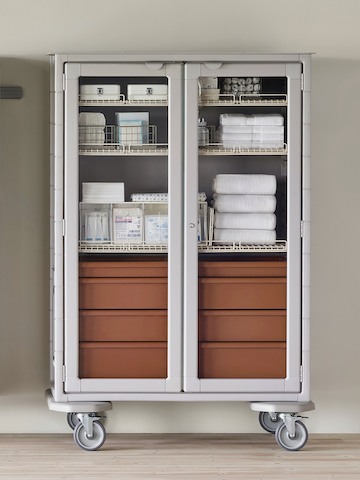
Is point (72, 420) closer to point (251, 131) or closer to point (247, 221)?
point (247, 221)

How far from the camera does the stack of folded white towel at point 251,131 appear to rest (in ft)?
13.2

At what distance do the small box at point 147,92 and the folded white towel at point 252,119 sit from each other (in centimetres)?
30

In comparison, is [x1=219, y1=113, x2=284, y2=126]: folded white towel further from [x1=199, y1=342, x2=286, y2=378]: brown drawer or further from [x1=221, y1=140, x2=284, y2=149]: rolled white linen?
[x1=199, y1=342, x2=286, y2=378]: brown drawer

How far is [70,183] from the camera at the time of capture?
156 inches

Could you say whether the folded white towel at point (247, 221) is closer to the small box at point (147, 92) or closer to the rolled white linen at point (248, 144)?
the rolled white linen at point (248, 144)

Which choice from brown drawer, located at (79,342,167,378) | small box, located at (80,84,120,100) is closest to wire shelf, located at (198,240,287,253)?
brown drawer, located at (79,342,167,378)

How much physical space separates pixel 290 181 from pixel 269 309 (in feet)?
2.02

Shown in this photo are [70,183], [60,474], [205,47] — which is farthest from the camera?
[205,47]

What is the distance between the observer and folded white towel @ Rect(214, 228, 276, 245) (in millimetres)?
4020

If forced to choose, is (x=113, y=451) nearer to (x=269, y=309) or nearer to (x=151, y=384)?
(x=151, y=384)

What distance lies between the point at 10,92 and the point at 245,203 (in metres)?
1.35

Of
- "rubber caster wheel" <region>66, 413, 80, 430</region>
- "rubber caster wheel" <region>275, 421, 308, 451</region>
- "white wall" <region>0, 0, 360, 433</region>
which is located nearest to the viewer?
"rubber caster wheel" <region>275, 421, 308, 451</region>

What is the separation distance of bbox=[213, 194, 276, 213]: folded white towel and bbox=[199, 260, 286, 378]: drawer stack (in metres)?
0.25

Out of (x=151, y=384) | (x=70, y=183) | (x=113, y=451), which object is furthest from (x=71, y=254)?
(x=113, y=451)
